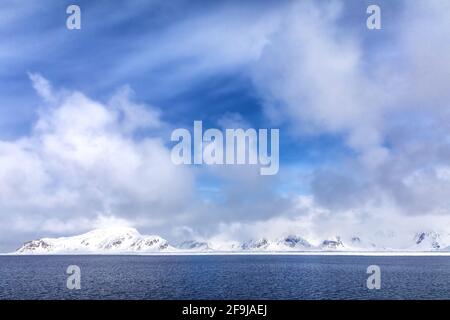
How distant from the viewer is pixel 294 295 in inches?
2653

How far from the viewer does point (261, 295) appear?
213 feet
